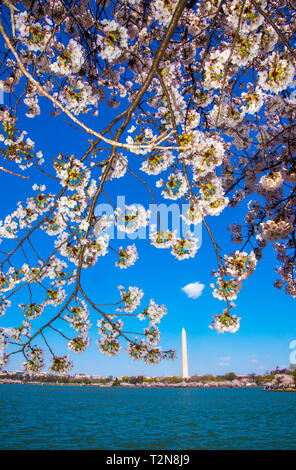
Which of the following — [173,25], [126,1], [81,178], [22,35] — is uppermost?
[126,1]


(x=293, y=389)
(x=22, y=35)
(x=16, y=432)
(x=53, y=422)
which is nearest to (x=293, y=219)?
(x=22, y=35)

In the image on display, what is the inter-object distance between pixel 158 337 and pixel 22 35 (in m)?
3.22

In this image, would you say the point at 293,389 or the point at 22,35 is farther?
the point at 293,389

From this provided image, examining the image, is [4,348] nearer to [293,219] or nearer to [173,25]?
[173,25]

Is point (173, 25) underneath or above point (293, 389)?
above

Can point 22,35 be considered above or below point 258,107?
above

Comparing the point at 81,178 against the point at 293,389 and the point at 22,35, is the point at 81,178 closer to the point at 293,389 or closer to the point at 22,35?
the point at 22,35

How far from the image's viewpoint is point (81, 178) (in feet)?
10.4

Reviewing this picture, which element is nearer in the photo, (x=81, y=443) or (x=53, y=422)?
(x=81, y=443)

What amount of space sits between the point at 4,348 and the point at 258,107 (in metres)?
3.38
